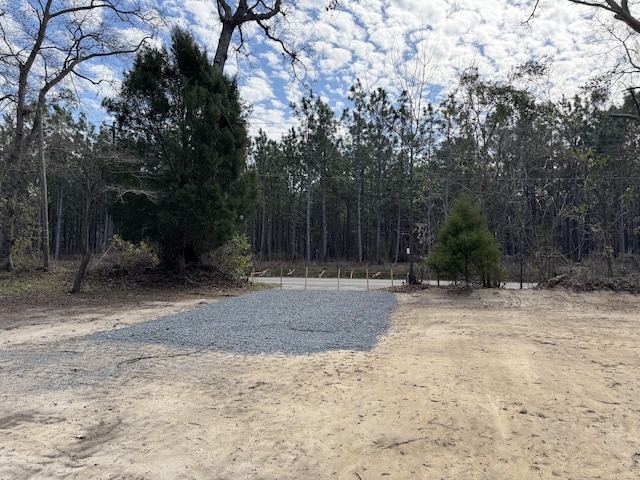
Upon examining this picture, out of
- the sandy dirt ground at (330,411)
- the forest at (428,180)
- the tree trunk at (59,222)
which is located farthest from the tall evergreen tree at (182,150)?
the tree trunk at (59,222)

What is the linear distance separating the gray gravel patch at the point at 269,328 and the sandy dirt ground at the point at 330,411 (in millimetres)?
427

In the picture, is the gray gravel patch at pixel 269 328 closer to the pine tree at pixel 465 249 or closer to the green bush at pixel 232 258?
the pine tree at pixel 465 249

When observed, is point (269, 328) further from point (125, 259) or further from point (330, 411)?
point (125, 259)

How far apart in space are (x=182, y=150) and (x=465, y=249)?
967 centimetres

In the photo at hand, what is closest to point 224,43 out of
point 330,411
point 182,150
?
point 182,150

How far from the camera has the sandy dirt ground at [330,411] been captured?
2.58 m

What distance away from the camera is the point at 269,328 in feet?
23.2

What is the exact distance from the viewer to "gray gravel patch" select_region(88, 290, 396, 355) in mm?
5863

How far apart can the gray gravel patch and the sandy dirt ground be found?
427 millimetres

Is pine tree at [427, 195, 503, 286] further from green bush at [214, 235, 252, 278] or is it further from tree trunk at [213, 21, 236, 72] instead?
tree trunk at [213, 21, 236, 72]

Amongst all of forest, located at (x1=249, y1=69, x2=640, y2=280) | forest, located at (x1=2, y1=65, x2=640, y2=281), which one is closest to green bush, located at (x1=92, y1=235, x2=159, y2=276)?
forest, located at (x1=2, y1=65, x2=640, y2=281)

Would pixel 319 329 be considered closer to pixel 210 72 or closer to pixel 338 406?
pixel 338 406

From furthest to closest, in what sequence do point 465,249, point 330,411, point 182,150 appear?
point 182,150
point 465,249
point 330,411

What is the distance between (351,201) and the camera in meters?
43.5
